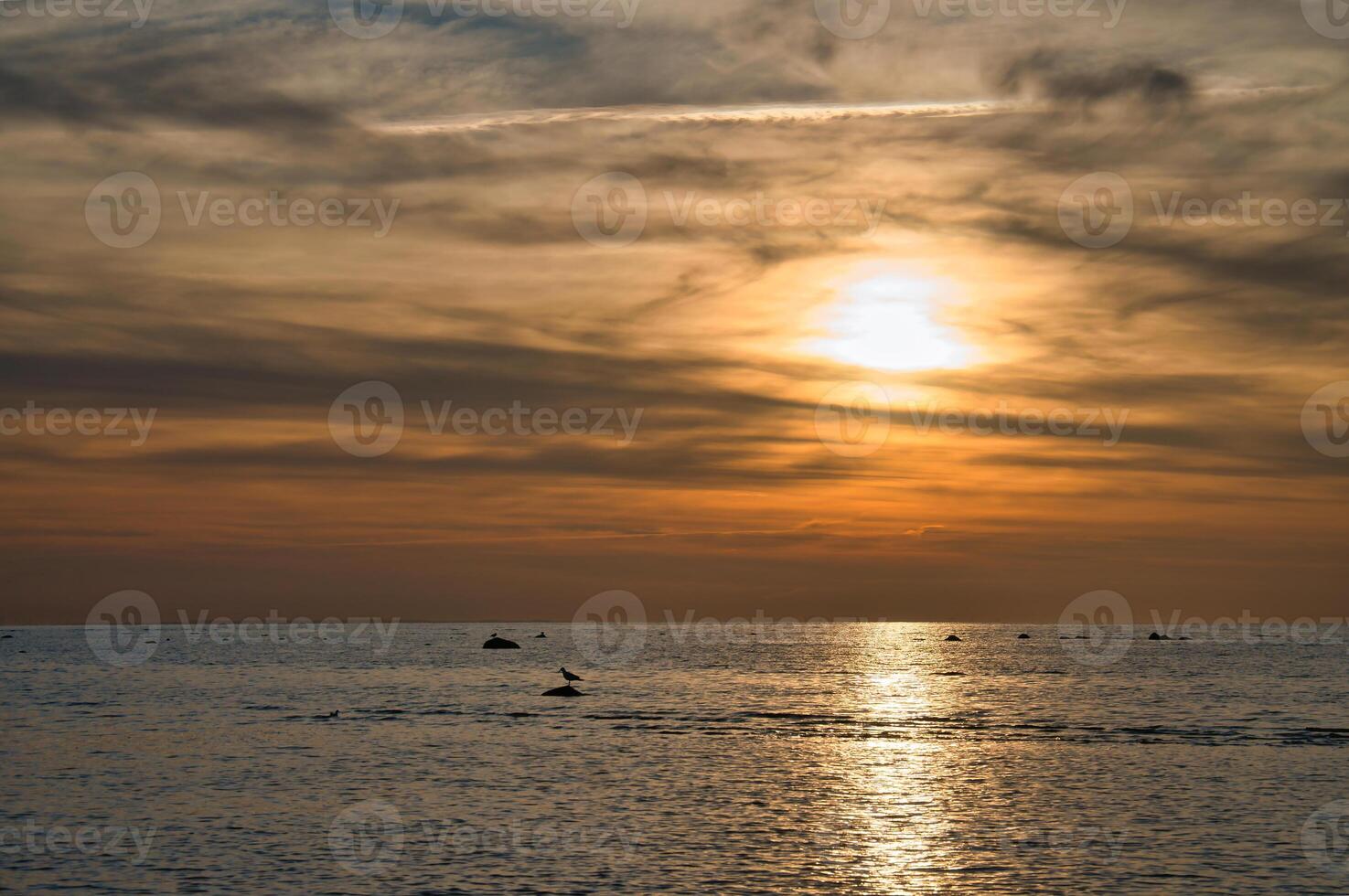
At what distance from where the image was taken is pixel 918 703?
140375 millimetres

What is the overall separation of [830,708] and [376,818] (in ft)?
264

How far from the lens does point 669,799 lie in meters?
64.6

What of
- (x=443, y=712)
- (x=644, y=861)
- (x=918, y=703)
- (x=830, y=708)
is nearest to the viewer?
(x=644, y=861)

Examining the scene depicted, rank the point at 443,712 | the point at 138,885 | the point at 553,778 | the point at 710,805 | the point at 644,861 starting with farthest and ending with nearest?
the point at 443,712, the point at 553,778, the point at 710,805, the point at 644,861, the point at 138,885

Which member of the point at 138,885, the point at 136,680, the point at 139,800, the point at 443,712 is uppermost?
the point at 136,680

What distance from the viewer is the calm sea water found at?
46.5m

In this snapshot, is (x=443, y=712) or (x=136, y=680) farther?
(x=136, y=680)

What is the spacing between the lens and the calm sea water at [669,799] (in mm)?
46531

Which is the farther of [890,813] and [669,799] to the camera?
[669,799]

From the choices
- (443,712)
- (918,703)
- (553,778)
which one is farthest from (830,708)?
(553,778)

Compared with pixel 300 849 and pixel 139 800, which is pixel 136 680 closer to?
pixel 139 800

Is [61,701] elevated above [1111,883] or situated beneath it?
elevated above

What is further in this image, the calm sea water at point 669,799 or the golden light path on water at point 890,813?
the golden light path on water at point 890,813

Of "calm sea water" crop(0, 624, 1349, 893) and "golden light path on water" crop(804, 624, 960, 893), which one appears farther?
"golden light path on water" crop(804, 624, 960, 893)
